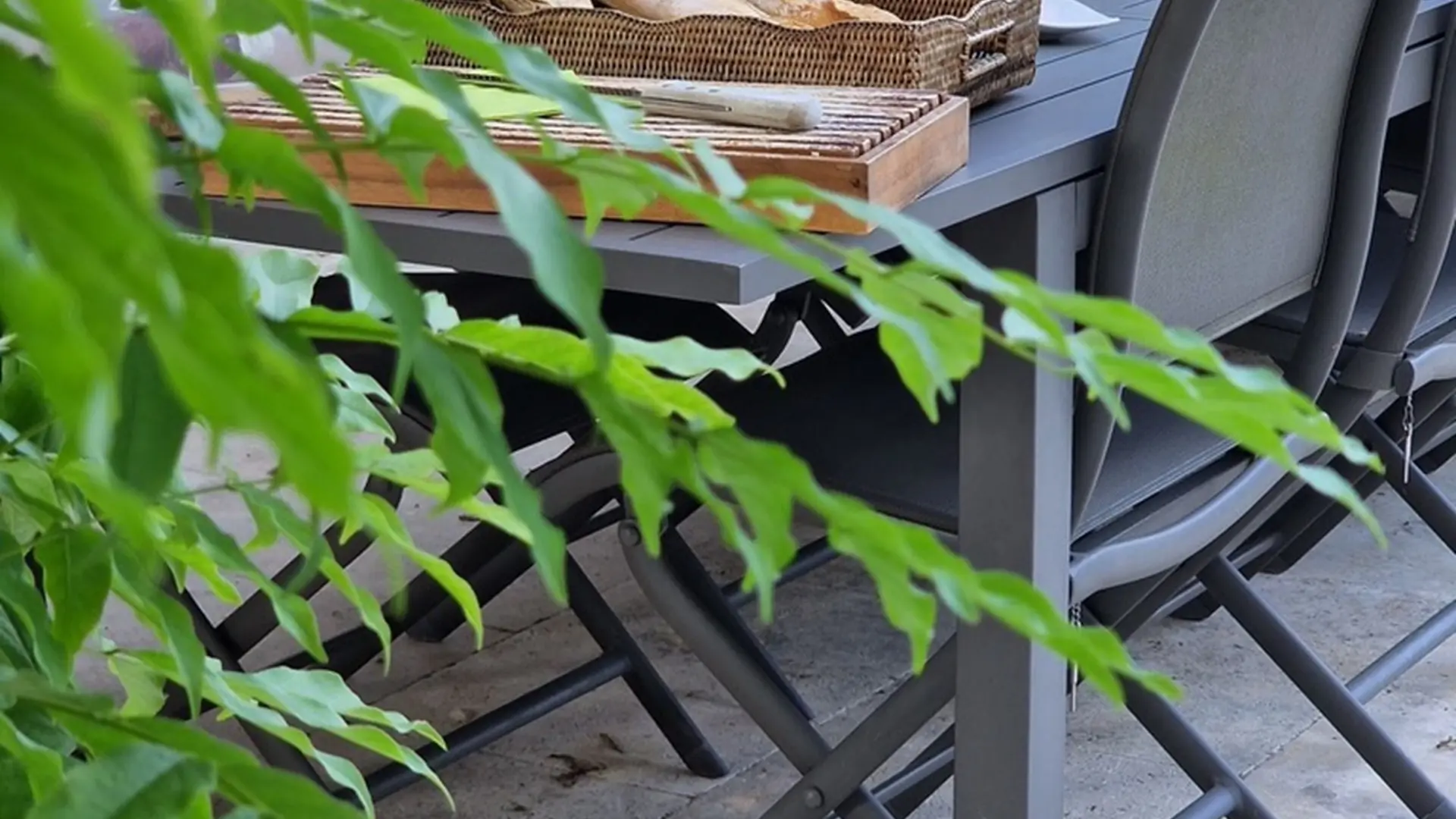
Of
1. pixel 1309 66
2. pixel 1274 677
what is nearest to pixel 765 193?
pixel 1309 66

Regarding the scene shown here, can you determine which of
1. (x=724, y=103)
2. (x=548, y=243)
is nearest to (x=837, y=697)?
(x=724, y=103)

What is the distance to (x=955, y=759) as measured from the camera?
1395 millimetres

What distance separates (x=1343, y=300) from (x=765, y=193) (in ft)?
4.23

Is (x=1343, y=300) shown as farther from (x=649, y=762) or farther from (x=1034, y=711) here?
(x=649, y=762)

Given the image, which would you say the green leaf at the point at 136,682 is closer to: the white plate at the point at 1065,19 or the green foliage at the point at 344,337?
the green foliage at the point at 344,337

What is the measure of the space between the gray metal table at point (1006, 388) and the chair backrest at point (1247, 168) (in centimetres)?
5

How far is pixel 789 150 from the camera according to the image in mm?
1116

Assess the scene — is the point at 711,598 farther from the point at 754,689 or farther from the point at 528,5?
the point at 528,5

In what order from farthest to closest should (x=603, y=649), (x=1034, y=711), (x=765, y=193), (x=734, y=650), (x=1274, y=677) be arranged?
(x=1274, y=677), (x=603, y=649), (x=734, y=650), (x=1034, y=711), (x=765, y=193)

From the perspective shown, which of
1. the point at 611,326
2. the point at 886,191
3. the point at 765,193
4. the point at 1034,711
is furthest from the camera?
the point at 611,326

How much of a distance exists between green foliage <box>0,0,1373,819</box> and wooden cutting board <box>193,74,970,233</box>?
0.59 meters

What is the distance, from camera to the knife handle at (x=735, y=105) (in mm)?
1163

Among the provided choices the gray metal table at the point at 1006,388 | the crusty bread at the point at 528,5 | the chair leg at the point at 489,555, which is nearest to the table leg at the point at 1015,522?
the gray metal table at the point at 1006,388

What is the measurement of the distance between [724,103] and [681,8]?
0.32m
